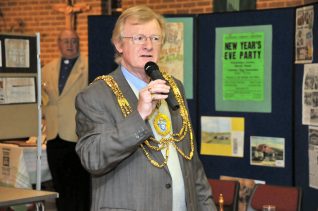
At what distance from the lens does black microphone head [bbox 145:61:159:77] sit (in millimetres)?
2244

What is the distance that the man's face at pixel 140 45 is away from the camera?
2301 mm

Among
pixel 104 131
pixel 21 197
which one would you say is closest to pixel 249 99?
pixel 21 197

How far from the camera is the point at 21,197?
346 centimetres

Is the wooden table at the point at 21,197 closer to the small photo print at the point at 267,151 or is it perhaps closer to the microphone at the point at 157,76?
the microphone at the point at 157,76

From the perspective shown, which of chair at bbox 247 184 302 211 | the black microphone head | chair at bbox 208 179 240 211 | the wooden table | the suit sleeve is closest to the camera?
the suit sleeve

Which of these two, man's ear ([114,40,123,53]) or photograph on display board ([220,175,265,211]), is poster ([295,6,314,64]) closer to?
photograph on display board ([220,175,265,211])

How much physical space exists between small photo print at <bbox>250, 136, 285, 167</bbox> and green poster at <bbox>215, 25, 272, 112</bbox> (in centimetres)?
22

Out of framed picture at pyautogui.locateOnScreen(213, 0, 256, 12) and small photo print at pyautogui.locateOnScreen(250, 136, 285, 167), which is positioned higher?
framed picture at pyautogui.locateOnScreen(213, 0, 256, 12)

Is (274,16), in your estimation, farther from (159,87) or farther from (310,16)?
(159,87)

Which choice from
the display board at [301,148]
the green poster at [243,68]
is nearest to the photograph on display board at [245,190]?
the display board at [301,148]

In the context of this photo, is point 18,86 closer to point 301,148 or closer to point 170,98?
point 301,148

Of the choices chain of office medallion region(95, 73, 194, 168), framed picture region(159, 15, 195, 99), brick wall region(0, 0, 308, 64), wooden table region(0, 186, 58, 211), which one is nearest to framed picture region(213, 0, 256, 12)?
brick wall region(0, 0, 308, 64)

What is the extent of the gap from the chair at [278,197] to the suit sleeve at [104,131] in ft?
6.34

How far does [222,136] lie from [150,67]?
2.68 m
